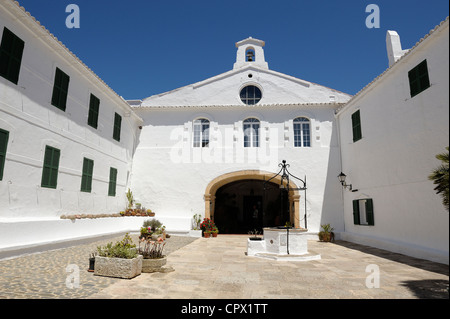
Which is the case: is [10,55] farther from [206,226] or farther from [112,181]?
[206,226]

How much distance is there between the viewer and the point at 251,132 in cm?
1499

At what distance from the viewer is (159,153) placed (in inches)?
602

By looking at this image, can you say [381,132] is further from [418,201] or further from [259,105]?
[259,105]

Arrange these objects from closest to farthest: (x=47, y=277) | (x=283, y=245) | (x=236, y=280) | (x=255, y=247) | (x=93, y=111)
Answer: (x=47, y=277), (x=236, y=280), (x=283, y=245), (x=255, y=247), (x=93, y=111)

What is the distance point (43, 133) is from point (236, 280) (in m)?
Result: 7.33

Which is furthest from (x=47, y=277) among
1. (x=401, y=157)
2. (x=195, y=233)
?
(x=401, y=157)

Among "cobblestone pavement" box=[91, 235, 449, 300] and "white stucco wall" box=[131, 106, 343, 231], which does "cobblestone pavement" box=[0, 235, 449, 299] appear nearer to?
"cobblestone pavement" box=[91, 235, 449, 300]

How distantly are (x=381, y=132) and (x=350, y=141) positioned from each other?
9.59 feet

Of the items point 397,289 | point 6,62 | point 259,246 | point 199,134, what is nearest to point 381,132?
point 259,246

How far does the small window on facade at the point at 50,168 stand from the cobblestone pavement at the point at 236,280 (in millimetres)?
2199

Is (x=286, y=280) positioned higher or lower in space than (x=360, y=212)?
lower

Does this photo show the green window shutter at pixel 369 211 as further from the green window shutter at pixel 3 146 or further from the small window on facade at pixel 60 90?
the green window shutter at pixel 3 146

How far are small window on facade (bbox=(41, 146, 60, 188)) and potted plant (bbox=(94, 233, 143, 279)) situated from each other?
4.20 meters

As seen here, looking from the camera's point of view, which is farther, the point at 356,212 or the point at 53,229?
the point at 356,212
